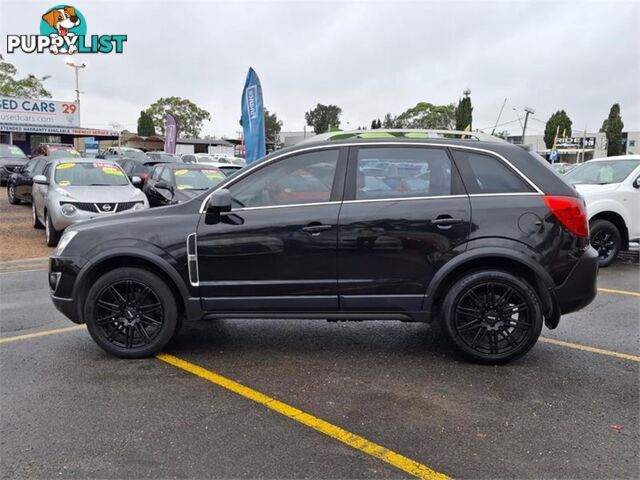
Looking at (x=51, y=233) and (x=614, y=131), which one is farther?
(x=614, y=131)

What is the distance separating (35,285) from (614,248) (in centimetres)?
894

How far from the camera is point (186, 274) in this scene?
4246 millimetres

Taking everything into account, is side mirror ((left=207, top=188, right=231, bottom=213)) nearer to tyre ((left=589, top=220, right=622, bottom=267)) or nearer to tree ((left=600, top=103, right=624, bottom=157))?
tyre ((left=589, top=220, right=622, bottom=267))

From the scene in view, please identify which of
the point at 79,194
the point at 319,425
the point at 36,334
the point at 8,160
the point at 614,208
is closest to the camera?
the point at 319,425

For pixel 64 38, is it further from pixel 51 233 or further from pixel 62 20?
pixel 51 233

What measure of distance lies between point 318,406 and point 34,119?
113ft

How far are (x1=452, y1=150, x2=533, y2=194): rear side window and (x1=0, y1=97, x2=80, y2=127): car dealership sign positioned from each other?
33884mm

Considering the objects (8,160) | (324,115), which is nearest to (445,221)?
(8,160)

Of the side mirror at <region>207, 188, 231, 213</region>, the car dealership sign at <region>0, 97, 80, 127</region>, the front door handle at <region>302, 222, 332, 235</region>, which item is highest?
the car dealership sign at <region>0, 97, 80, 127</region>

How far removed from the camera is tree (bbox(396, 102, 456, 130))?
2840 inches

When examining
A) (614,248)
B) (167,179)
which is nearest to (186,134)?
(167,179)

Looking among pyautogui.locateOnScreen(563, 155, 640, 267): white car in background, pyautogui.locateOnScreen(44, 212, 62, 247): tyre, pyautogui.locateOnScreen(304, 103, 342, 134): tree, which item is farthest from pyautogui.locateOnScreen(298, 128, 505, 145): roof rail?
pyautogui.locateOnScreen(304, 103, 342, 134): tree

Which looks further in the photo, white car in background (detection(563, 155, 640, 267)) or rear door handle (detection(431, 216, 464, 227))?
white car in background (detection(563, 155, 640, 267))

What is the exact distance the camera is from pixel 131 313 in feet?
14.3
